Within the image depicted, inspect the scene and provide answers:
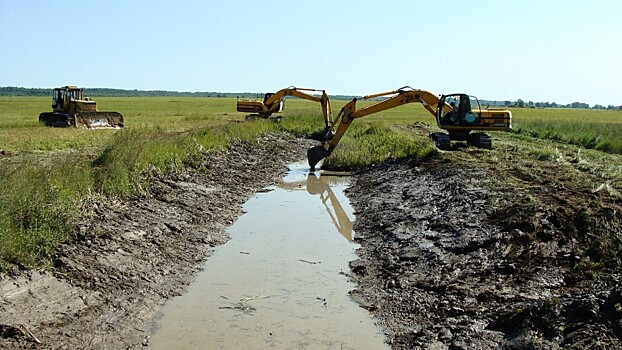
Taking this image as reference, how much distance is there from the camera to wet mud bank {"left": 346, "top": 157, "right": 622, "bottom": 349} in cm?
Result: 657

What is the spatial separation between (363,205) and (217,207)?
13.4 ft

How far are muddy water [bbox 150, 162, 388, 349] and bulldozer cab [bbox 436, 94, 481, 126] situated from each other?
7.70 meters

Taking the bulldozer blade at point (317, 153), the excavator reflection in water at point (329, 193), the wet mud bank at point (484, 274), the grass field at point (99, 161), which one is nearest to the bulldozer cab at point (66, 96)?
the grass field at point (99, 161)

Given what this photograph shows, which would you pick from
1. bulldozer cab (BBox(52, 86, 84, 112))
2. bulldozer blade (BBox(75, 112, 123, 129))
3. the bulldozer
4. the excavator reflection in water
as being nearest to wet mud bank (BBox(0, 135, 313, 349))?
the excavator reflection in water

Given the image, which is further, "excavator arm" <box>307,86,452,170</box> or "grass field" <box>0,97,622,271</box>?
"excavator arm" <box>307,86,452,170</box>

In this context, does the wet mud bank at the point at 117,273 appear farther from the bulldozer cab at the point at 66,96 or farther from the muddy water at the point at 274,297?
the bulldozer cab at the point at 66,96

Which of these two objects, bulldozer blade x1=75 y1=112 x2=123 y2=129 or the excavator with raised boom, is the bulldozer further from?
the excavator with raised boom

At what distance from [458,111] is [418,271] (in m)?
12.7

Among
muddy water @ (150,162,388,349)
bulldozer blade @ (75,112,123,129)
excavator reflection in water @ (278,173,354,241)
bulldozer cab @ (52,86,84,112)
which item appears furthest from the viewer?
bulldozer cab @ (52,86,84,112)

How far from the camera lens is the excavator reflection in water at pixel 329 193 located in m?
15.2

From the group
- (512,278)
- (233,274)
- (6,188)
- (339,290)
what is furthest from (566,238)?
(6,188)

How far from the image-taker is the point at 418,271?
10062mm

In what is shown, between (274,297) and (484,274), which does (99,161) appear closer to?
(274,297)

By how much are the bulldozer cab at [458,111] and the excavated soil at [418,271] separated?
244 inches
